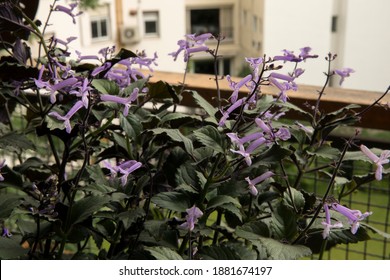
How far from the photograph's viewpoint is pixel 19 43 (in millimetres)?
758

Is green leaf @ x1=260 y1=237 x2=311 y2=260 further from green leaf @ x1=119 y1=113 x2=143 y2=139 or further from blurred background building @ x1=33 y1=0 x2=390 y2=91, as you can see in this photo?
blurred background building @ x1=33 y1=0 x2=390 y2=91

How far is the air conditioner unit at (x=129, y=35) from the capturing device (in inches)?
338

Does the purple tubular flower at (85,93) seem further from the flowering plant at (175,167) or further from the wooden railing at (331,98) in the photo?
the wooden railing at (331,98)

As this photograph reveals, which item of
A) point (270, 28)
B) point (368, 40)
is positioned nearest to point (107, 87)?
point (270, 28)

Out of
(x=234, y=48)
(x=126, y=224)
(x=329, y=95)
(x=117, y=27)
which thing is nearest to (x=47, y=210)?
(x=126, y=224)

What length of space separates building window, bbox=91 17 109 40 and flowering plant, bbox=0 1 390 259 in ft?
27.8

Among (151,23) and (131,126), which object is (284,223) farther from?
(151,23)

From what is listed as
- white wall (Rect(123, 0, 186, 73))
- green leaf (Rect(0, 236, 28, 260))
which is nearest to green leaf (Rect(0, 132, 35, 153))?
green leaf (Rect(0, 236, 28, 260))

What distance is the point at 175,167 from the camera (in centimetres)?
70

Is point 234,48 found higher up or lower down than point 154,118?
lower down
